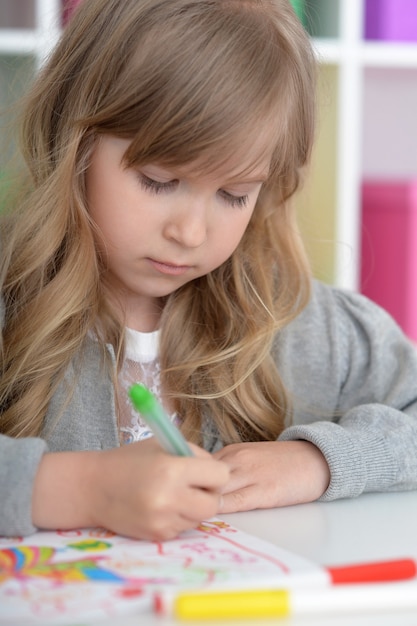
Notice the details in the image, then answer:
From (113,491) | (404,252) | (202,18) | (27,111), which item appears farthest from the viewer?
(404,252)

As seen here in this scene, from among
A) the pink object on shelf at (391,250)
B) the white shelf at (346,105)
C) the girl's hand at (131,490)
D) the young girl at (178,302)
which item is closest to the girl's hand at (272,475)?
the young girl at (178,302)

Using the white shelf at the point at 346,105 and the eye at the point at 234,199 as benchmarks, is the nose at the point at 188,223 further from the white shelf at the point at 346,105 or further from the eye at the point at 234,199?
the white shelf at the point at 346,105

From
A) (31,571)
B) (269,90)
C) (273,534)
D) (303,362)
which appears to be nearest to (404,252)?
(303,362)

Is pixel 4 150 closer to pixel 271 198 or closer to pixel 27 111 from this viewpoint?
pixel 27 111

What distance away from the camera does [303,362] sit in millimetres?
1150

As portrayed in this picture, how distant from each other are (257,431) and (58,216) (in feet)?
1.03

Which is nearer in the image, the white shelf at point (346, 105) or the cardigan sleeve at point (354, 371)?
the cardigan sleeve at point (354, 371)

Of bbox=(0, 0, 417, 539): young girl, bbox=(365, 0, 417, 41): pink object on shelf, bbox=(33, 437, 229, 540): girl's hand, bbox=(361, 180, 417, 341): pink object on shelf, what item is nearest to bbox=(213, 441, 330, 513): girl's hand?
bbox=(0, 0, 417, 539): young girl

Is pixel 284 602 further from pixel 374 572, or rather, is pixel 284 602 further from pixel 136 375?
pixel 136 375

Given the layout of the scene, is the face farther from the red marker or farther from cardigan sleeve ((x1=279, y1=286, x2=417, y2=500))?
the red marker

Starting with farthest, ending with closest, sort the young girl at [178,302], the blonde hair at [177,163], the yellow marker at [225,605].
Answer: the blonde hair at [177,163]
the young girl at [178,302]
the yellow marker at [225,605]

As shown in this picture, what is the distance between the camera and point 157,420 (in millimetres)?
647

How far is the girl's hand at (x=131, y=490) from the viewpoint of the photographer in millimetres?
676

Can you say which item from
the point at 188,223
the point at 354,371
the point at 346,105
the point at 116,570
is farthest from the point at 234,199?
the point at 346,105
